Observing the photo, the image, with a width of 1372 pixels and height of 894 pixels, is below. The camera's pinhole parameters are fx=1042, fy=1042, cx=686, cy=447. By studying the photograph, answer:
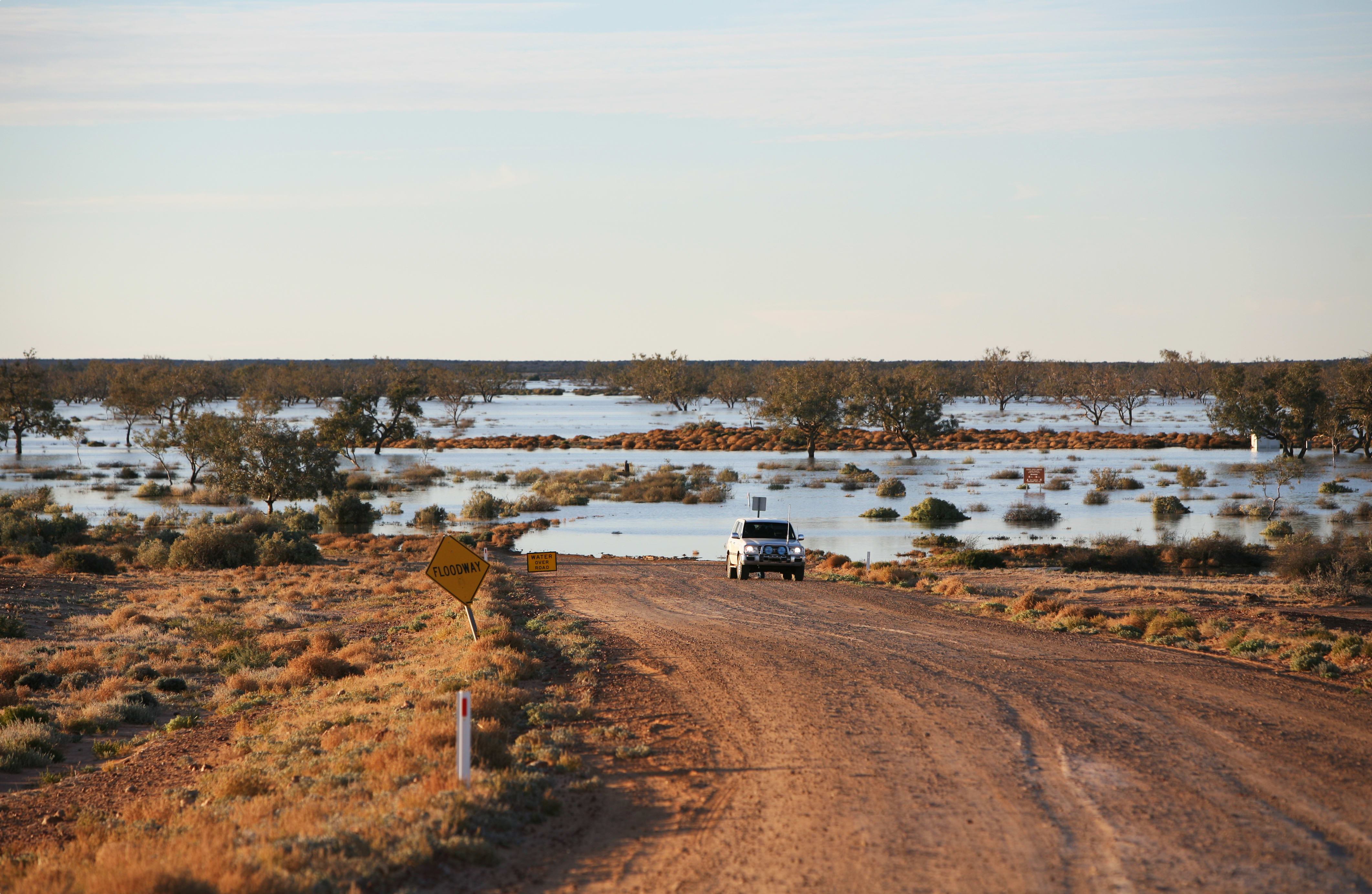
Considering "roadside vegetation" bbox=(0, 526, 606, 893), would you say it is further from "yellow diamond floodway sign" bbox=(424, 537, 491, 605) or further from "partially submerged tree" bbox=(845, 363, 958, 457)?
"partially submerged tree" bbox=(845, 363, 958, 457)

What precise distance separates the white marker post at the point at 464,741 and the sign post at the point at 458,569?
5600 millimetres

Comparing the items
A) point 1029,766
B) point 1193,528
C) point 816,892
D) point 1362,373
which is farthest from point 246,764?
point 1362,373

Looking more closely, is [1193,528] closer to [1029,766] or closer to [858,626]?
[858,626]

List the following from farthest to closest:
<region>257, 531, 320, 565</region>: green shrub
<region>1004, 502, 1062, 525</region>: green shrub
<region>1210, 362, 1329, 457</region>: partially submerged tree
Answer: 1. <region>1210, 362, 1329, 457</region>: partially submerged tree
2. <region>1004, 502, 1062, 525</region>: green shrub
3. <region>257, 531, 320, 565</region>: green shrub

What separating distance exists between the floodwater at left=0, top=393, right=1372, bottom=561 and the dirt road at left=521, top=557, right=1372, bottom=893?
87.3 feet

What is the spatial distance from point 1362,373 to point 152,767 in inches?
3331

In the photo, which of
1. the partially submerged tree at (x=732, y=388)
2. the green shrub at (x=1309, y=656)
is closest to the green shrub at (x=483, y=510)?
the green shrub at (x=1309, y=656)

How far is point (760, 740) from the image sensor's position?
438 inches

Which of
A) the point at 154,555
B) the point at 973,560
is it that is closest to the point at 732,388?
the point at 154,555

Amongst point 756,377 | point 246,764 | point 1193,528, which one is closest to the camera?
point 246,764

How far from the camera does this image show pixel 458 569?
15.1m

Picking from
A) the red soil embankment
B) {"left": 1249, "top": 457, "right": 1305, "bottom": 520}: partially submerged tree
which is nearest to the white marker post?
{"left": 1249, "top": 457, "right": 1305, "bottom": 520}: partially submerged tree

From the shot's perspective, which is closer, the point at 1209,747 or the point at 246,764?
the point at 1209,747

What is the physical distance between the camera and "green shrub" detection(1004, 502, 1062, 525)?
168 ft
